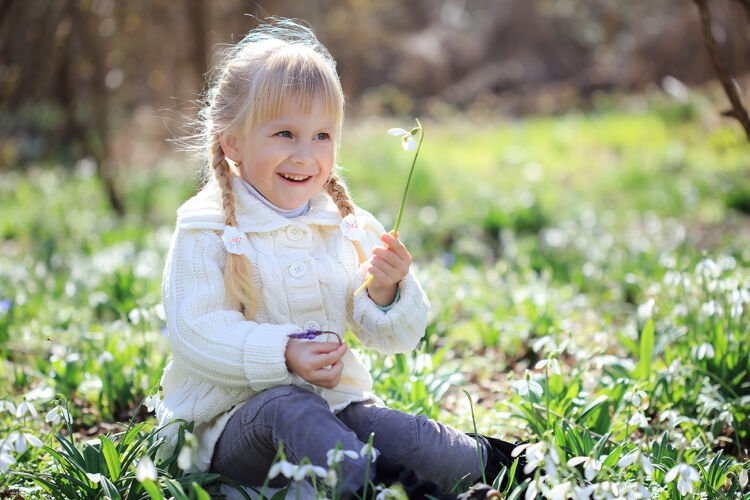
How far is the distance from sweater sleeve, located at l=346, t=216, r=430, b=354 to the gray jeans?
7.5 inches

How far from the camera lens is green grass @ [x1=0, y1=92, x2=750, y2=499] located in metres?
2.08

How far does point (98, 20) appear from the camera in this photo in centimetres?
593

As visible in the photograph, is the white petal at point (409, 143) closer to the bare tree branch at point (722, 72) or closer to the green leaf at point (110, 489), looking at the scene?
the green leaf at point (110, 489)

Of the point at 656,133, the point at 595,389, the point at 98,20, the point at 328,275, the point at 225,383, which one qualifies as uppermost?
the point at 98,20

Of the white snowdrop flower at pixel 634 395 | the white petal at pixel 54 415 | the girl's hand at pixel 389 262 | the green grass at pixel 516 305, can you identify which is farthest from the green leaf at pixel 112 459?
the white snowdrop flower at pixel 634 395

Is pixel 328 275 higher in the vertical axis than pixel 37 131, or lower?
higher

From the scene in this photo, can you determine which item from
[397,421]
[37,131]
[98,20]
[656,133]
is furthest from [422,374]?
[37,131]

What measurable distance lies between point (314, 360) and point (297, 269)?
0.31 meters

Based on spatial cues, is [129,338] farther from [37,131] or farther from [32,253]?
[37,131]

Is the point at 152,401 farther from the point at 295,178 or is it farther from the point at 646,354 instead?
the point at 646,354

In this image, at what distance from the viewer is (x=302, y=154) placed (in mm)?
1927

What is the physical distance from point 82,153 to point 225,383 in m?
7.30

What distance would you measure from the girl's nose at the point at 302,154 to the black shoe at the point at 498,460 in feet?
2.94

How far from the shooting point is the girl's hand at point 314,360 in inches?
69.3
